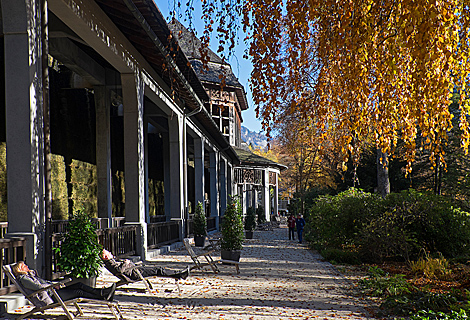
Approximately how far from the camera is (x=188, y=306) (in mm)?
7148

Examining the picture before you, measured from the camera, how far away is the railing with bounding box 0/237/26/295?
6105 millimetres

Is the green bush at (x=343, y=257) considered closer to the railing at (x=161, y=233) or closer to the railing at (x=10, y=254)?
the railing at (x=161, y=233)

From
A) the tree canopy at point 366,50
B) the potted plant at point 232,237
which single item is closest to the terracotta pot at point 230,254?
the potted plant at point 232,237

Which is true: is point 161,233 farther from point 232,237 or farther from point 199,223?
point 232,237

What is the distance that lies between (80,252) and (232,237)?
5.34 m

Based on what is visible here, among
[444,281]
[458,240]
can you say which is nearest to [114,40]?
[444,281]

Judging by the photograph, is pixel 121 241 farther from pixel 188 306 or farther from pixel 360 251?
pixel 360 251

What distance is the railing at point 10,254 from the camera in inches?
240

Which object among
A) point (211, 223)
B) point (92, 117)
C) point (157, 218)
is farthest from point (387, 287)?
point (211, 223)

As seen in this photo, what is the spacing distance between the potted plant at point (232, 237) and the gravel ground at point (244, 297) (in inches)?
15.1

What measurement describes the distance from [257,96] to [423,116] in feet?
5.86

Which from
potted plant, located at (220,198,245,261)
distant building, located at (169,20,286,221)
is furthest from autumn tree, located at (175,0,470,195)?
distant building, located at (169,20,286,221)

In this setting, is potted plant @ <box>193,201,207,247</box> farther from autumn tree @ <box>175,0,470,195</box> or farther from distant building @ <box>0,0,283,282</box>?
autumn tree @ <box>175,0,470,195</box>

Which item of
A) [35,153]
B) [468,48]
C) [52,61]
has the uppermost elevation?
[52,61]
